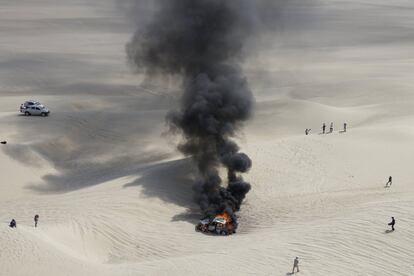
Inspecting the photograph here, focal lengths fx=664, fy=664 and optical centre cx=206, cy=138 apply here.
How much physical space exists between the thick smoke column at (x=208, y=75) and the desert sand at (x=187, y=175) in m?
1.79

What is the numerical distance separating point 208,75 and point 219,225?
1226 cm

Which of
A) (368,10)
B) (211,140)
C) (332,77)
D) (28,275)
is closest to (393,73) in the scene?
(332,77)

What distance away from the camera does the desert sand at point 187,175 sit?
100 feet

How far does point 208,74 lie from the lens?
44.7 metres

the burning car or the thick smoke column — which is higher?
the thick smoke column

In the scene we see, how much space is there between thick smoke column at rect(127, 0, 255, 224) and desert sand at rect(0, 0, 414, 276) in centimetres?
179

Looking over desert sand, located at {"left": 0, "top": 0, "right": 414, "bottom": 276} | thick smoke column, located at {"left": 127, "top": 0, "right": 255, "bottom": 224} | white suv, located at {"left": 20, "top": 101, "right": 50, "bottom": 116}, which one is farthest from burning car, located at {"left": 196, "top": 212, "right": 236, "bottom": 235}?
white suv, located at {"left": 20, "top": 101, "right": 50, "bottom": 116}

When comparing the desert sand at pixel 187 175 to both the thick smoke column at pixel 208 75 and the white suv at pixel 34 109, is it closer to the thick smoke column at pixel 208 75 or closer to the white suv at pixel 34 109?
the white suv at pixel 34 109

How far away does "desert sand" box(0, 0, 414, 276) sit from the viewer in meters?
30.5

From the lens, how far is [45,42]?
110 m

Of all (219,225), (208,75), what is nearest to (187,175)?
(208,75)

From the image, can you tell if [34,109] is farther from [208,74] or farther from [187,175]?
[208,74]

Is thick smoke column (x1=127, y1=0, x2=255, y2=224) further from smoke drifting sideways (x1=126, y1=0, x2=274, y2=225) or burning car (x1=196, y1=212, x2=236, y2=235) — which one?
burning car (x1=196, y1=212, x2=236, y2=235)

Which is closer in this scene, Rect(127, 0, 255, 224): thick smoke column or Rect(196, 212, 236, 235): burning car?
Rect(196, 212, 236, 235): burning car
